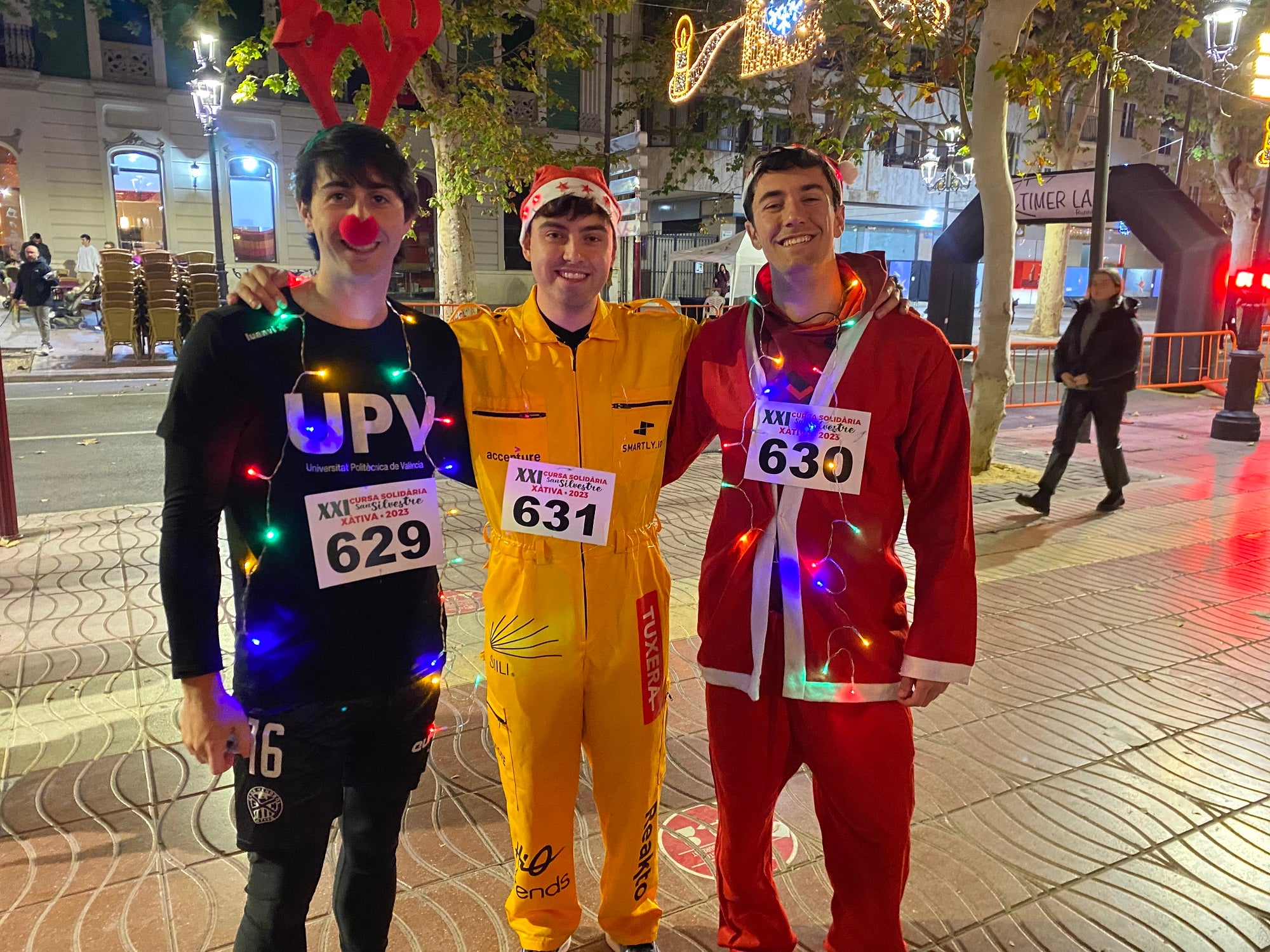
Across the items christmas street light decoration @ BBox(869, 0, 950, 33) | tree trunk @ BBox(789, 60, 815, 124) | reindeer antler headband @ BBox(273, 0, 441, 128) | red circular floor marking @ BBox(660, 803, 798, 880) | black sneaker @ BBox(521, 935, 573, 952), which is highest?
tree trunk @ BBox(789, 60, 815, 124)

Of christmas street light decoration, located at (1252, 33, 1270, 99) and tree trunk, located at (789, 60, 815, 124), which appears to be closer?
christmas street light decoration, located at (1252, 33, 1270, 99)

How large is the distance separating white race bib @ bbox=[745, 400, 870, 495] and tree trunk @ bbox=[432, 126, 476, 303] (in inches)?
502

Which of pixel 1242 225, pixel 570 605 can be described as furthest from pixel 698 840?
pixel 1242 225

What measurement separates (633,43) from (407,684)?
31.3 meters

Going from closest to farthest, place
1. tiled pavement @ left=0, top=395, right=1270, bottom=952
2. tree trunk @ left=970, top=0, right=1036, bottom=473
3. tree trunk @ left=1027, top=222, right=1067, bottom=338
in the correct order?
1. tiled pavement @ left=0, top=395, right=1270, bottom=952
2. tree trunk @ left=970, top=0, right=1036, bottom=473
3. tree trunk @ left=1027, top=222, right=1067, bottom=338

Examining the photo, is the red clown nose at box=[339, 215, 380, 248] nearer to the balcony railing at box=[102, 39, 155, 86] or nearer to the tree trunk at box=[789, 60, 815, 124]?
the tree trunk at box=[789, 60, 815, 124]

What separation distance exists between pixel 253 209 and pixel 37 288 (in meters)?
9.34

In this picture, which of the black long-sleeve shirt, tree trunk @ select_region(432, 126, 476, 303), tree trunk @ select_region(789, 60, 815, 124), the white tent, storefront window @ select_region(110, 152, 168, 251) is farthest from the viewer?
storefront window @ select_region(110, 152, 168, 251)

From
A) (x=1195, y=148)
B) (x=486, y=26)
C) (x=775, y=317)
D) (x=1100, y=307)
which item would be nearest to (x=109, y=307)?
(x=486, y=26)

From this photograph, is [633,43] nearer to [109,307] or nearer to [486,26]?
[486,26]

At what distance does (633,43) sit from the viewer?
29.5 metres

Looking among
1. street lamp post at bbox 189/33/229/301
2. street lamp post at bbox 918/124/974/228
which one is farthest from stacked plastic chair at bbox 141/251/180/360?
street lamp post at bbox 918/124/974/228

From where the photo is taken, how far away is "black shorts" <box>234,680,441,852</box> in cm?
193

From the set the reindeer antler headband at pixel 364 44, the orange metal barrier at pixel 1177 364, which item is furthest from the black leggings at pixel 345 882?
the orange metal barrier at pixel 1177 364
